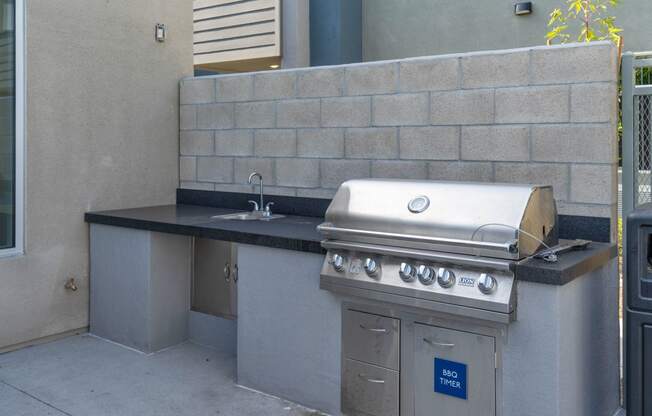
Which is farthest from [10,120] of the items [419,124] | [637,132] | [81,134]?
[637,132]

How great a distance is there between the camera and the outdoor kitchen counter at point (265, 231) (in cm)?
234

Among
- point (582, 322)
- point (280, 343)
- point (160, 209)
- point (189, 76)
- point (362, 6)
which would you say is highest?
point (362, 6)

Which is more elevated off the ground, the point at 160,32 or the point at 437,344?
the point at 160,32

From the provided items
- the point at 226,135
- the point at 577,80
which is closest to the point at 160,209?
the point at 226,135

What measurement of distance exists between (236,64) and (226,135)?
3118mm

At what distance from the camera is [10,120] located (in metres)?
3.68

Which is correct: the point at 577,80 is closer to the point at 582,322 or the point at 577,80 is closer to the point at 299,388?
the point at 582,322

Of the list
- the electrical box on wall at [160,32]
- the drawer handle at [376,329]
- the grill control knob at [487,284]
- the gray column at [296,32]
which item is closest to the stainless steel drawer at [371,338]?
the drawer handle at [376,329]

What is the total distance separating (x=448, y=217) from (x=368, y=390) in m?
0.86

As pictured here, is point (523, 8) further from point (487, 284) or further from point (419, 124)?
point (487, 284)

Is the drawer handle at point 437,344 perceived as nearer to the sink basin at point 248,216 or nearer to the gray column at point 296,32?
the sink basin at point 248,216

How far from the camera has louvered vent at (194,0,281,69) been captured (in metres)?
6.61

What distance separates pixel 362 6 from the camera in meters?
6.61

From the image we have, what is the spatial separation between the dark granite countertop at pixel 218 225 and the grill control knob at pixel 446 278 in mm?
635
